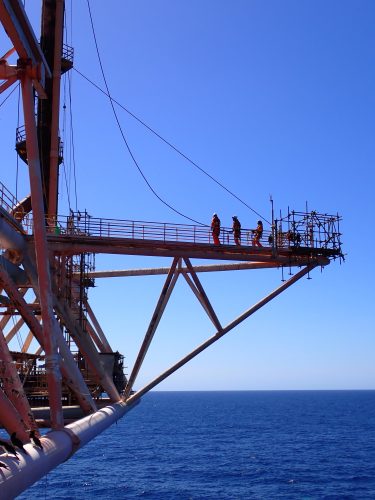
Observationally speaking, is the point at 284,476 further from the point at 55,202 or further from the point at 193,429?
the point at 193,429

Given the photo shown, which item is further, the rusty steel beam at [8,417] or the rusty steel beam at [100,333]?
the rusty steel beam at [100,333]

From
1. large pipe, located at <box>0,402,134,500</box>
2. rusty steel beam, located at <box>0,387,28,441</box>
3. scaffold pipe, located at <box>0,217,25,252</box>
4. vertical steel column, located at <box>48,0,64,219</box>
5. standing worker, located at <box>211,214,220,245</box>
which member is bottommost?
large pipe, located at <box>0,402,134,500</box>

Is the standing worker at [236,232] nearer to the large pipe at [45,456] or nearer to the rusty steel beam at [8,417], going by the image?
the large pipe at [45,456]

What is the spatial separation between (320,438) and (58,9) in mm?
80239

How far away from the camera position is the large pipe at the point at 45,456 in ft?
34.5

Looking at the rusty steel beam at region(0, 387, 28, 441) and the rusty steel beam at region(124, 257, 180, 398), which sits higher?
the rusty steel beam at region(124, 257, 180, 398)

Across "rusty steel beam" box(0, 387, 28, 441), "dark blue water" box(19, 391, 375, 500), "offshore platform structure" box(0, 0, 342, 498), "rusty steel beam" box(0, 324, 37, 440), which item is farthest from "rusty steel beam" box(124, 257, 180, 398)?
"dark blue water" box(19, 391, 375, 500)

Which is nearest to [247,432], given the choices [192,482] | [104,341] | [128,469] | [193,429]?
[193,429]

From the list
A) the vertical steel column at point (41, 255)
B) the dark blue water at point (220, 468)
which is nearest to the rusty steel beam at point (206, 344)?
the vertical steel column at point (41, 255)

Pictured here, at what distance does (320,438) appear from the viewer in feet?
305

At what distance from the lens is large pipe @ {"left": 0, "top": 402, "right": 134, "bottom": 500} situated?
10.5 m

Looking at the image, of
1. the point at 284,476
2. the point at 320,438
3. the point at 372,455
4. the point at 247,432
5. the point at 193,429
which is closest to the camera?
the point at 284,476

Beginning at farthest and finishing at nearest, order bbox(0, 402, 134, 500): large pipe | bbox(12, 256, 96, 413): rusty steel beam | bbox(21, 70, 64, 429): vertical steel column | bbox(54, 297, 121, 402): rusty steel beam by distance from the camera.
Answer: bbox(54, 297, 121, 402): rusty steel beam
bbox(12, 256, 96, 413): rusty steel beam
bbox(21, 70, 64, 429): vertical steel column
bbox(0, 402, 134, 500): large pipe

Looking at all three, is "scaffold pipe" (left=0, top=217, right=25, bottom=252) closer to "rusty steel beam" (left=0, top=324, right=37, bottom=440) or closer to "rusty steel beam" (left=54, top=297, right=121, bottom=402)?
"rusty steel beam" (left=54, top=297, right=121, bottom=402)
